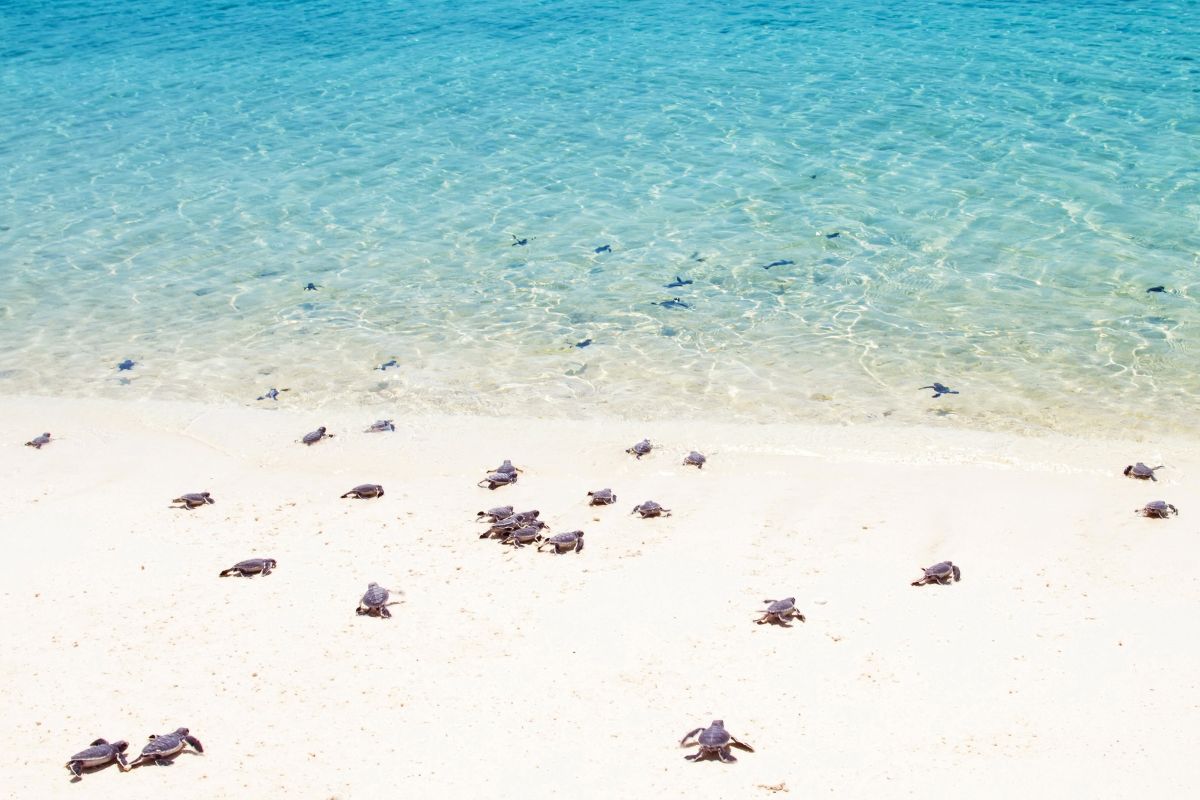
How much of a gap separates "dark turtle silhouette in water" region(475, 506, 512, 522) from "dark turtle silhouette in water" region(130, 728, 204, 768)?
4.10 m

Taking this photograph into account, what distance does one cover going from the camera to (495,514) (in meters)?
11.5

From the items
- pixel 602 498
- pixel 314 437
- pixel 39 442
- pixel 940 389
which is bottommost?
pixel 940 389

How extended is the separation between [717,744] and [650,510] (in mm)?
4056

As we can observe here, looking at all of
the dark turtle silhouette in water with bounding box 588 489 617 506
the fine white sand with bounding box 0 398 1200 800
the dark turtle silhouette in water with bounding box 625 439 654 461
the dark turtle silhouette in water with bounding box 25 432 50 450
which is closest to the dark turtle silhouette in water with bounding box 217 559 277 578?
the fine white sand with bounding box 0 398 1200 800

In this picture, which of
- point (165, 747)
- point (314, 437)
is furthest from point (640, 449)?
point (165, 747)

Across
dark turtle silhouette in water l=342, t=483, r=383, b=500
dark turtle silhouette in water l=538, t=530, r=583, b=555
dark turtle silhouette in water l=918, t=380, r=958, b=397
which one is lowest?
dark turtle silhouette in water l=918, t=380, r=958, b=397

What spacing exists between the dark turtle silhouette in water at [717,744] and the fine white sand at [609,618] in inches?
3.1

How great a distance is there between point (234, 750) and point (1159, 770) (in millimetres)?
6289

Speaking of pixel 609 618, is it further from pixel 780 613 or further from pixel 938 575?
pixel 938 575

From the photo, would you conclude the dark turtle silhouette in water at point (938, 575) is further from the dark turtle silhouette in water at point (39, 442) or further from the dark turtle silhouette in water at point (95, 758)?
the dark turtle silhouette in water at point (39, 442)

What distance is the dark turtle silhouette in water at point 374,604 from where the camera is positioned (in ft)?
32.1

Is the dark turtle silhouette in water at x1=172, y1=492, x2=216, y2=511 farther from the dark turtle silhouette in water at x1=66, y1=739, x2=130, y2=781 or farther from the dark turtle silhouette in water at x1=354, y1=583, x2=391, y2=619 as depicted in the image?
the dark turtle silhouette in water at x1=66, y1=739, x2=130, y2=781

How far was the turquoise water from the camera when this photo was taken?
611 inches

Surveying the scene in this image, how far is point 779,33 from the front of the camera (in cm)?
3250
